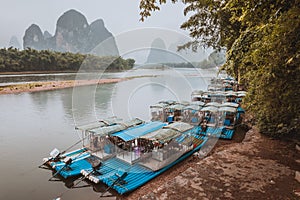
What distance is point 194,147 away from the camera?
9.22 metres

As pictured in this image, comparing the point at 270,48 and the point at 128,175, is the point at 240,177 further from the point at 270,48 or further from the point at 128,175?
the point at 128,175

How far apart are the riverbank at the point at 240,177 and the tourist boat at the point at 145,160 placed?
418 mm

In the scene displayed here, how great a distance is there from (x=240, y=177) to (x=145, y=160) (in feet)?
13.0

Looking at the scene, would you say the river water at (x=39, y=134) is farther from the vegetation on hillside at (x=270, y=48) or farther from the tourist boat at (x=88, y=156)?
the vegetation on hillside at (x=270, y=48)

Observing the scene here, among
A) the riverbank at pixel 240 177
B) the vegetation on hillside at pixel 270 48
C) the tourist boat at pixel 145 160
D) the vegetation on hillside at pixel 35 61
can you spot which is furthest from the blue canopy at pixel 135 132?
the vegetation on hillside at pixel 35 61

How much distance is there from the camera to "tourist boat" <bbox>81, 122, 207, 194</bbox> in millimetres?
6777

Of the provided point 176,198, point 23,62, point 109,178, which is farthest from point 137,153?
point 23,62

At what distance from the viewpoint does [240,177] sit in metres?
5.00

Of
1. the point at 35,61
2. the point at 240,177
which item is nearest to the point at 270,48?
the point at 240,177

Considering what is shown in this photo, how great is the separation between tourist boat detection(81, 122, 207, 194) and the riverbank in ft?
1.37

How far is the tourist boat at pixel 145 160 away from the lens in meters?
6.78

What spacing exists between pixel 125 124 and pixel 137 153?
2103 millimetres

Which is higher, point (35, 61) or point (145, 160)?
point (35, 61)

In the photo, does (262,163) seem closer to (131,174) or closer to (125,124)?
(131,174)
